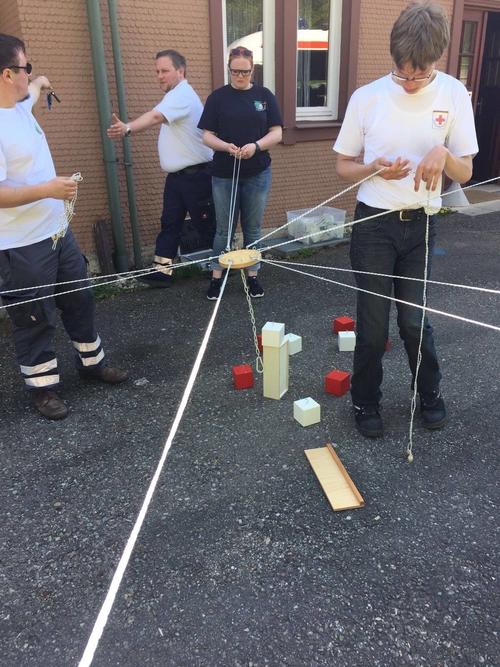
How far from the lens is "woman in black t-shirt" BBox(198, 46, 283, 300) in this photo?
4.41m

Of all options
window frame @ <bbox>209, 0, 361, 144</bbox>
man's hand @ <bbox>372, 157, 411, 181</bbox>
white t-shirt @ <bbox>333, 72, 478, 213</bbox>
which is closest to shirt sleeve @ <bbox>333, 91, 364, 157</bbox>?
white t-shirt @ <bbox>333, 72, 478, 213</bbox>

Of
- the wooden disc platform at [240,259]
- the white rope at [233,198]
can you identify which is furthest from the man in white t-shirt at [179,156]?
the wooden disc platform at [240,259]

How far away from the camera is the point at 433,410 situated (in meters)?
3.03

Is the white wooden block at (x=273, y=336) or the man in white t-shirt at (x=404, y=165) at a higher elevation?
the man in white t-shirt at (x=404, y=165)

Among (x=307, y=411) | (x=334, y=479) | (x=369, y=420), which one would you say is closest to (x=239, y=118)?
(x=307, y=411)

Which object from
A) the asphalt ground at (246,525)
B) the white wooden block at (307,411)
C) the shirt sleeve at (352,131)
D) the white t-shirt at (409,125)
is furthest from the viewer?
the white wooden block at (307,411)

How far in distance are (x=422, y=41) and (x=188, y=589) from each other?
2420 millimetres

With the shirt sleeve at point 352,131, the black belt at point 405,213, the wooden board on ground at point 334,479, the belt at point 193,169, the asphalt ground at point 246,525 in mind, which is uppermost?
the shirt sleeve at point 352,131

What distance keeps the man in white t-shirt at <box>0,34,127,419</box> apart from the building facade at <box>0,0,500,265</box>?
1.81 metres

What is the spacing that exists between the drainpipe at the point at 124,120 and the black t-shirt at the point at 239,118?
1.13 meters

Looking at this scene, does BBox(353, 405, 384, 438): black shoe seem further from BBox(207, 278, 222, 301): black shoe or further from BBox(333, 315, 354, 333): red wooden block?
BBox(207, 278, 222, 301): black shoe

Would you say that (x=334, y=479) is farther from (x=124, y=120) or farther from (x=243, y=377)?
(x=124, y=120)

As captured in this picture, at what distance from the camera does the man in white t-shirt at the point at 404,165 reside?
2.31 m

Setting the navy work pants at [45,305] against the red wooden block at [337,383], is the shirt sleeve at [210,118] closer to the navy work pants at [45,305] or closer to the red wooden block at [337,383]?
the navy work pants at [45,305]
